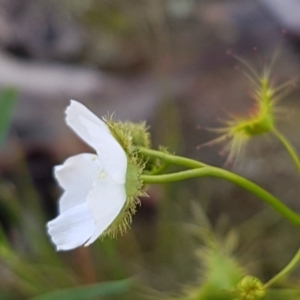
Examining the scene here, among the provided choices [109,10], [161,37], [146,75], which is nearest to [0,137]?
[146,75]

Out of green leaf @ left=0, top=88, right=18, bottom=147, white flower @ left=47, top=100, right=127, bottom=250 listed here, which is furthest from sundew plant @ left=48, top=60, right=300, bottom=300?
green leaf @ left=0, top=88, right=18, bottom=147

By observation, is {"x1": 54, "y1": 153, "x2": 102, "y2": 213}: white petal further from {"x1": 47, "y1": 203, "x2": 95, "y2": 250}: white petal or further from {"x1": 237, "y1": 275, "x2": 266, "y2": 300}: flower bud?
{"x1": 237, "y1": 275, "x2": 266, "y2": 300}: flower bud

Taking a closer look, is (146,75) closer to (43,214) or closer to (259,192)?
(43,214)

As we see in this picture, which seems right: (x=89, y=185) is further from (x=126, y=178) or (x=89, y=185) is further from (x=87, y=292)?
(x=87, y=292)

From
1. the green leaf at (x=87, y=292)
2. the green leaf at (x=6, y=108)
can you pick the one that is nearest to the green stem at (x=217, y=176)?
the green leaf at (x=87, y=292)

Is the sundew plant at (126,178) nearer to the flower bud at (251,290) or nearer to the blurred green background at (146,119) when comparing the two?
the flower bud at (251,290)

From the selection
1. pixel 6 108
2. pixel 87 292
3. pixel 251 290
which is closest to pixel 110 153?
pixel 251 290
